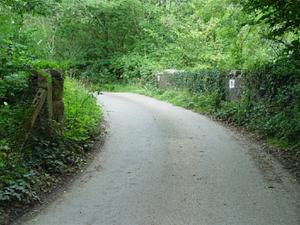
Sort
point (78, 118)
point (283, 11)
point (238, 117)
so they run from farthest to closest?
1. point (238, 117)
2. point (78, 118)
3. point (283, 11)

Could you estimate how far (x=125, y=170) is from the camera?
31.9 feet

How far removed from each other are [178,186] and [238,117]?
25.1 feet

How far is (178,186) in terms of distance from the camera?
8.53m

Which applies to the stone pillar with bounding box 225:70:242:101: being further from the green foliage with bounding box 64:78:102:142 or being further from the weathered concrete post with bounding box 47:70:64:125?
the weathered concrete post with bounding box 47:70:64:125

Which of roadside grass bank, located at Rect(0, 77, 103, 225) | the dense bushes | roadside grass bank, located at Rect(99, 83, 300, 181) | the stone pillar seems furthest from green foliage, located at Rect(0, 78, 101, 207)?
the stone pillar

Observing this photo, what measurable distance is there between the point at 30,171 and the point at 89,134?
4028mm

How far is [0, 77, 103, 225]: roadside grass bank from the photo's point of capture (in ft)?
23.8

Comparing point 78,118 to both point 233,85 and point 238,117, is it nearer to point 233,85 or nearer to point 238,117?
point 238,117

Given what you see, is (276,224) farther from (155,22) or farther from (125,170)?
(155,22)

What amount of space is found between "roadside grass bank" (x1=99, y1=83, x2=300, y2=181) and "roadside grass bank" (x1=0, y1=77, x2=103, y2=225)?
4.74m

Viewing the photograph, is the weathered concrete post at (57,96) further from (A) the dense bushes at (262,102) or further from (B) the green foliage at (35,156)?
(A) the dense bushes at (262,102)

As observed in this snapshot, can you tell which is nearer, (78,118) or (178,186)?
(178,186)

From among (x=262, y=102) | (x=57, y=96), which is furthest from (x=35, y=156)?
(x=262, y=102)

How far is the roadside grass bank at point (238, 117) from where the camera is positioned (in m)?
Answer: 10.8
